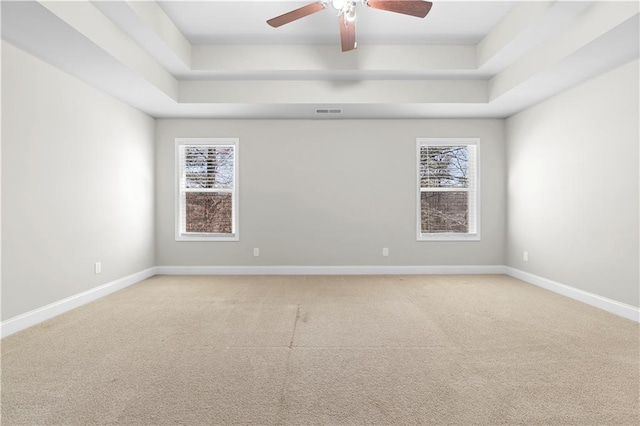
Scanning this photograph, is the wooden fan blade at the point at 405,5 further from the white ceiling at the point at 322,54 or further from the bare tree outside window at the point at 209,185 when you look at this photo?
the bare tree outside window at the point at 209,185

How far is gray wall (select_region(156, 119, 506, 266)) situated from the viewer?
5305 mm

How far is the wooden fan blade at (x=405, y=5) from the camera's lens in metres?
2.46

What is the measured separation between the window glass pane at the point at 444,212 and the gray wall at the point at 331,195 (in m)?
0.23

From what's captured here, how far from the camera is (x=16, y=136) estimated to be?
9.50 feet

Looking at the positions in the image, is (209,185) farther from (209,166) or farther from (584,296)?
(584,296)

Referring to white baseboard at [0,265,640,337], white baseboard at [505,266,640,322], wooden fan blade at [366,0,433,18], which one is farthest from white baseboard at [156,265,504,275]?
wooden fan blade at [366,0,433,18]

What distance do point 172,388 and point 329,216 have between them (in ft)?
12.1

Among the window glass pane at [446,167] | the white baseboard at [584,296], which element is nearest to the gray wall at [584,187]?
the white baseboard at [584,296]

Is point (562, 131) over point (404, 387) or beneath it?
over

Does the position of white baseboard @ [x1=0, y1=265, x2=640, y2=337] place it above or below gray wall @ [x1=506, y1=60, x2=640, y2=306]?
below

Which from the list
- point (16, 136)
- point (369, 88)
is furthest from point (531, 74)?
point (16, 136)

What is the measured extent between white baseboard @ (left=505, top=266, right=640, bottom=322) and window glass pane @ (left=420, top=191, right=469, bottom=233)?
109 cm

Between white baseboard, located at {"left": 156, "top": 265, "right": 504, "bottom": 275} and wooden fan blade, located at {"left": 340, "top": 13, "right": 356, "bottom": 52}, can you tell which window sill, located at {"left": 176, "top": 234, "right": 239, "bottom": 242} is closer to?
white baseboard, located at {"left": 156, "top": 265, "right": 504, "bottom": 275}

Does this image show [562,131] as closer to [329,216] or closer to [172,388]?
[329,216]
